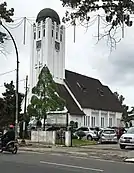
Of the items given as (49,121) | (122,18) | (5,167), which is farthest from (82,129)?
(122,18)

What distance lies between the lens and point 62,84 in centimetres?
7069

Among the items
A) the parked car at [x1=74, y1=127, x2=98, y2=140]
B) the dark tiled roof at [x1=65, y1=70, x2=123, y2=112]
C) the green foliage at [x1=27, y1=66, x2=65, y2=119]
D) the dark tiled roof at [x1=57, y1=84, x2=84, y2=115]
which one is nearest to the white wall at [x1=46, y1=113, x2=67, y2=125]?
the green foliage at [x1=27, y1=66, x2=65, y2=119]

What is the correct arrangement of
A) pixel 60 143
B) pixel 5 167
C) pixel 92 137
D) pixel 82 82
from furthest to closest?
pixel 82 82 < pixel 92 137 < pixel 60 143 < pixel 5 167

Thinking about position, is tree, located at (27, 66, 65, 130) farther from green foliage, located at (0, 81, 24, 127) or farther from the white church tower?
the white church tower

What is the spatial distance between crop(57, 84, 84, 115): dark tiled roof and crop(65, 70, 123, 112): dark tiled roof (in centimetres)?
98

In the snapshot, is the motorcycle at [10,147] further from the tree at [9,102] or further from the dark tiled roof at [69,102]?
the dark tiled roof at [69,102]

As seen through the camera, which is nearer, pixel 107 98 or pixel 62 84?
pixel 62 84

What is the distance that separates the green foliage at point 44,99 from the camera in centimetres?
4277

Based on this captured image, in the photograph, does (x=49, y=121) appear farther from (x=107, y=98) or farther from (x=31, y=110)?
(x=107, y=98)

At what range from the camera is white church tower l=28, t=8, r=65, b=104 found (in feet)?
232

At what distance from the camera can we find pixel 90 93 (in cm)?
7431

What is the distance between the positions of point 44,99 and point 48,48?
28.9 metres

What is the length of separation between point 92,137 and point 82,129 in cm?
237

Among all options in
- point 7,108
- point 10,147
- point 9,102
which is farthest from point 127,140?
point 9,102
